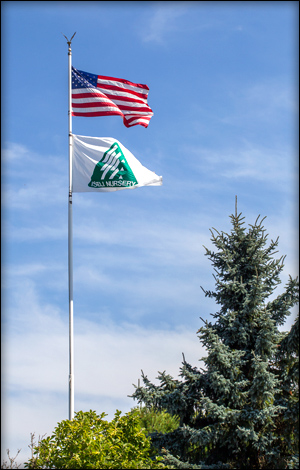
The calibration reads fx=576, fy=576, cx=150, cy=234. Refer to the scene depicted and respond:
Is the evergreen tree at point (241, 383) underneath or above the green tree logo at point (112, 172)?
underneath

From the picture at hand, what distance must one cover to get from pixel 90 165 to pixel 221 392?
23.1 ft

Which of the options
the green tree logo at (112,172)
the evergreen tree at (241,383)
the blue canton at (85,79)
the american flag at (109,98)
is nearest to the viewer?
the evergreen tree at (241,383)

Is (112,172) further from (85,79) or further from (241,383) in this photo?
(241,383)

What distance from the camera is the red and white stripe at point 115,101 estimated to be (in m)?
16.6

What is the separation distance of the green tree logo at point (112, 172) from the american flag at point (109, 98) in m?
1.38

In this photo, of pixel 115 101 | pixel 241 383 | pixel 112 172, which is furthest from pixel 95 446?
pixel 115 101

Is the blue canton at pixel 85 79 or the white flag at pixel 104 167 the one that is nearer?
the white flag at pixel 104 167

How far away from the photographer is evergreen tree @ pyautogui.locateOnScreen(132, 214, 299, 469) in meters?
13.8

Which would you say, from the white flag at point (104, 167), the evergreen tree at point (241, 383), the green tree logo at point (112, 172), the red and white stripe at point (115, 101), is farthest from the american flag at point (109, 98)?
the evergreen tree at point (241, 383)

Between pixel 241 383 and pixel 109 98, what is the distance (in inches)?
349

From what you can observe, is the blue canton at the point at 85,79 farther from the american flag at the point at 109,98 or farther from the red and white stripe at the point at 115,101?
the red and white stripe at the point at 115,101

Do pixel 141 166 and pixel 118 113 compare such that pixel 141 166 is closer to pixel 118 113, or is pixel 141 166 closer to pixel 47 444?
pixel 118 113

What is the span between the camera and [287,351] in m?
14.1

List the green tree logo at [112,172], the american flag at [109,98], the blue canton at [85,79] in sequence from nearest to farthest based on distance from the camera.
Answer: the green tree logo at [112,172], the american flag at [109,98], the blue canton at [85,79]
